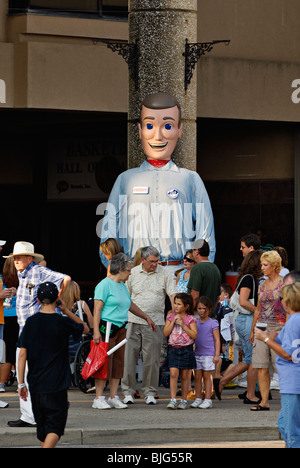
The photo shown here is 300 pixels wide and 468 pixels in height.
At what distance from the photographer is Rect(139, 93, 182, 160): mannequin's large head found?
14.5m

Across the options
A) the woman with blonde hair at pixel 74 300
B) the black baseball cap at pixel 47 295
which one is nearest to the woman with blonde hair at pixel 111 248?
the woman with blonde hair at pixel 74 300

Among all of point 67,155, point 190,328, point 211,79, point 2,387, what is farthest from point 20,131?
point 190,328

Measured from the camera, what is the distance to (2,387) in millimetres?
13594

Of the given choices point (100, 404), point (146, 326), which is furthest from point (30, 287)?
point (146, 326)

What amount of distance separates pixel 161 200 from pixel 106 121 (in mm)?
7796

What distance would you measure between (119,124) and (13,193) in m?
3.19

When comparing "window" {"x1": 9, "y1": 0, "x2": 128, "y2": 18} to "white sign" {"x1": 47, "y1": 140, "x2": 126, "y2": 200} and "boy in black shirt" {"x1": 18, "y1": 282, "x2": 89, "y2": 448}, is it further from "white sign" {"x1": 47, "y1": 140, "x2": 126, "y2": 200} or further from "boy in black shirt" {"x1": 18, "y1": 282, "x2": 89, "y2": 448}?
"boy in black shirt" {"x1": 18, "y1": 282, "x2": 89, "y2": 448}

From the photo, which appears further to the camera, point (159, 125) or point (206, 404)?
point (159, 125)

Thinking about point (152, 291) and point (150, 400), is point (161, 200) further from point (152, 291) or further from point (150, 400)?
point (150, 400)

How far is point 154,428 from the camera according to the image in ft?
34.5

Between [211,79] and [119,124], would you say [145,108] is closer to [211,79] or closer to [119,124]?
[211,79]

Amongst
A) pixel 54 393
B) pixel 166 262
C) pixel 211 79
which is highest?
pixel 211 79
